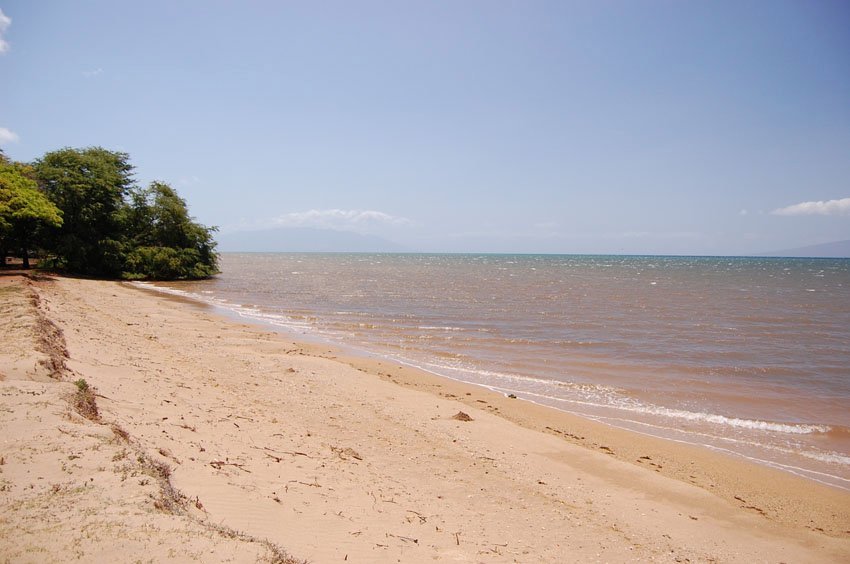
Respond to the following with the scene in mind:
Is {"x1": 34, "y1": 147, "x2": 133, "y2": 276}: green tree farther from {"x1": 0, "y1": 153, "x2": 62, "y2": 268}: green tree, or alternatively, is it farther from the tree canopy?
{"x1": 0, "y1": 153, "x2": 62, "y2": 268}: green tree

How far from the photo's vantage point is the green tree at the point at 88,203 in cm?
3334

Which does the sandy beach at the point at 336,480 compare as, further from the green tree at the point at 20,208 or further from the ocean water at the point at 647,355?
the green tree at the point at 20,208

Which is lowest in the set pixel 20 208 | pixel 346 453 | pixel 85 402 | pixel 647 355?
pixel 647 355

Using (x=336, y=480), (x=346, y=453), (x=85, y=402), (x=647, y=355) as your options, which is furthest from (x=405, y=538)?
(x=647, y=355)

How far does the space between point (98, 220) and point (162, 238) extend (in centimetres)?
761

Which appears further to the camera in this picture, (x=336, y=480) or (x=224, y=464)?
(x=336, y=480)

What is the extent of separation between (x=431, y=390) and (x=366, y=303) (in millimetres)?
20557

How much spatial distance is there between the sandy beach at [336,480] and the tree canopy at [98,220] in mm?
21749

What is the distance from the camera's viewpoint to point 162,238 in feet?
144

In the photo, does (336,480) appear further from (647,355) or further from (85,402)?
(647,355)

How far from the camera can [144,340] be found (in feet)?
43.5

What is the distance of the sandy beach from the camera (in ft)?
12.6

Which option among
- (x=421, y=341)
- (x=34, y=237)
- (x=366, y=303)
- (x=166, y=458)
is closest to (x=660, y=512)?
(x=166, y=458)

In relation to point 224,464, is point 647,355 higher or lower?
lower
